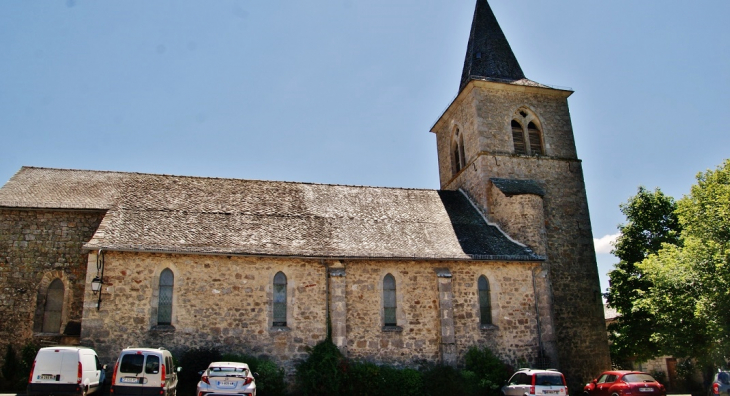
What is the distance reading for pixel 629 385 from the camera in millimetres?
16719

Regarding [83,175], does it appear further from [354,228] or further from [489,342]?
[489,342]

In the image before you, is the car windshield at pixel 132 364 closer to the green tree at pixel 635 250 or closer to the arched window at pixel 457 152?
the arched window at pixel 457 152

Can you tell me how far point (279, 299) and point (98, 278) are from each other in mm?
5769

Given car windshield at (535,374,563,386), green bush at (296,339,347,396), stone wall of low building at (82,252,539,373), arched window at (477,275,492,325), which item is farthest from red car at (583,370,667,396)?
green bush at (296,339,347,396)

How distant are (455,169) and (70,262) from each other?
18.5 meters

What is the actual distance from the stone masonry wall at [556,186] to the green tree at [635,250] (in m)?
2.06

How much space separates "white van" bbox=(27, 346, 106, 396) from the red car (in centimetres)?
1554

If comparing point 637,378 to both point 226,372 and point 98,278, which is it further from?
point 98,278

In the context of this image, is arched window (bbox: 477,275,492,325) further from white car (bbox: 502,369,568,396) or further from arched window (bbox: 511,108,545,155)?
arched window (bbox: 511,108,545,155)

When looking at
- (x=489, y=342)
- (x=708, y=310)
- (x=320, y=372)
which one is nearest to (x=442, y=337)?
(x=489, y=342)

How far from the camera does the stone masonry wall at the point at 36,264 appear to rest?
1762cm

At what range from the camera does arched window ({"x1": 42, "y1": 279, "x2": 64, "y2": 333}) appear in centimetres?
1795

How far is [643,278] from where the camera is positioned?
23.5 metres

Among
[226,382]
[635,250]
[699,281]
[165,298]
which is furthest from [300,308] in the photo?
[635,250]
